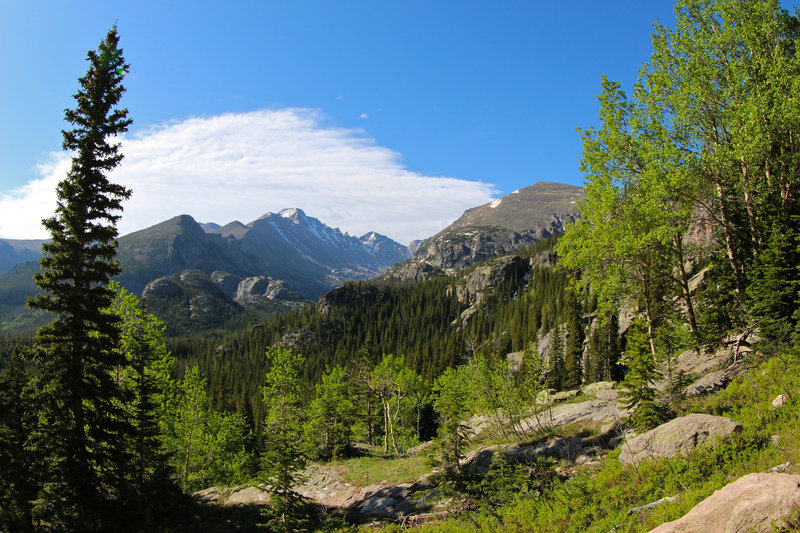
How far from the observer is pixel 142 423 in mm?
18859

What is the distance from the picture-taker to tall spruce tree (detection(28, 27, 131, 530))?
14.9 metres

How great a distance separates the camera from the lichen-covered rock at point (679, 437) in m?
10.4

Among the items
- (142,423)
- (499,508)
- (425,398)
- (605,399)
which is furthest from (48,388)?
(425,398)

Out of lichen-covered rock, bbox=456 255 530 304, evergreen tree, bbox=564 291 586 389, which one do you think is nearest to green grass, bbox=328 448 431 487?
evergreen tree, bbox=564 291 586 389

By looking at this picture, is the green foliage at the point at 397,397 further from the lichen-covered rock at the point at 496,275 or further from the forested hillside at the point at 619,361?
the lichen-covered rock at the point at 496,275

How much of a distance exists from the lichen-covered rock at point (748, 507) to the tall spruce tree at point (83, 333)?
743 inches

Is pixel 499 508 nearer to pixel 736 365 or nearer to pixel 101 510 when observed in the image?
pixel 736 365

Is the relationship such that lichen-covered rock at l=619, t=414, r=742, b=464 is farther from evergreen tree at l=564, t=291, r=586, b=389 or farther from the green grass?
evergreen tree at l=564, t=291, r=586, b=389

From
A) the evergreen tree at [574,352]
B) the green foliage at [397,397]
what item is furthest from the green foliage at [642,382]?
the evergreen tree at [574,352]

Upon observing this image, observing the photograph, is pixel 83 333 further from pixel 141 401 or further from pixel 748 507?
pixel 748 507

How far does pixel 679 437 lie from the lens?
10852mm

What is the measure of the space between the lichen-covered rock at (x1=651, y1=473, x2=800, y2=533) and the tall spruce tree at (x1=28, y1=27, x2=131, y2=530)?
62.0 feet

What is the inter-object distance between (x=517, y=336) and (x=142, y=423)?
11736 cm

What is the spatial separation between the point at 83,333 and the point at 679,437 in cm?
2125
